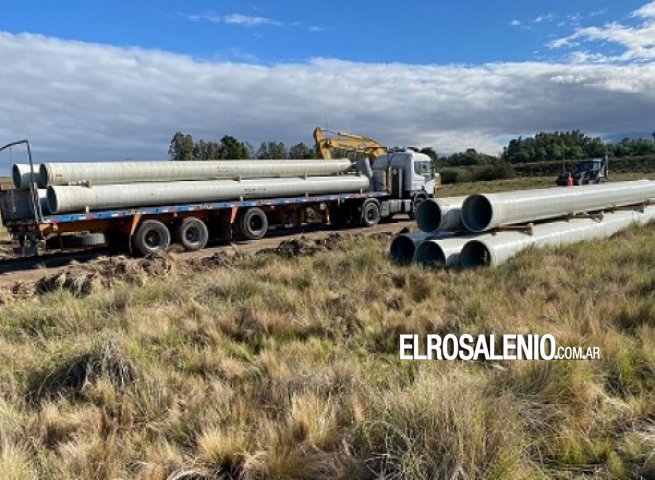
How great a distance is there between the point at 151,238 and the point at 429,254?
8960 mm

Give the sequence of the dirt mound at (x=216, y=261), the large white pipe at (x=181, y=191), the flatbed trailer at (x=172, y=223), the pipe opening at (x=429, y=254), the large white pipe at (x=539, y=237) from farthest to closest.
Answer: the flatbed trailer at (x=172, y=223) < the large white pipe at (x=181, y=191) < the dirt mound at (x=216, y=261) < the pipe opening at (x=429, y=254) < the large white pipe at (x=539, y=237)

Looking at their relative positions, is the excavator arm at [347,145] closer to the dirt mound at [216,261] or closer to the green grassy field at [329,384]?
the dirt mound at [216,261]

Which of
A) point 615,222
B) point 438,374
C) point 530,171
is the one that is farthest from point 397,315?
point 530,171

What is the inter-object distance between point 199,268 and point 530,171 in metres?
79.7

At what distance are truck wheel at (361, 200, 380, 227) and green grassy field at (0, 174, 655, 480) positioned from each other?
43.3ft

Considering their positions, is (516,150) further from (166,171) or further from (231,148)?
(166,171)

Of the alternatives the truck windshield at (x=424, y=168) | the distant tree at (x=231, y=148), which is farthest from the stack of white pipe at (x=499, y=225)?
the distant tree at (x=231, y=148)

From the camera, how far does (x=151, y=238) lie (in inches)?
632

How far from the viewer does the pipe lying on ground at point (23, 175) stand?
1460 cm

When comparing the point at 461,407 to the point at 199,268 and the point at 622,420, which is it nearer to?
the point at 622,420

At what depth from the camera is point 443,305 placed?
7.33 m

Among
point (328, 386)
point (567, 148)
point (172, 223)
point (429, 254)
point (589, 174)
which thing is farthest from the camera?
point (567, 148)

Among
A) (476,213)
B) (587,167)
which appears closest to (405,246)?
(476,213)

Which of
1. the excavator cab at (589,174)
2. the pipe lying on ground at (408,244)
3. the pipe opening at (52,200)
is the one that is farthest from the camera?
the excavator cab at (589,174)
